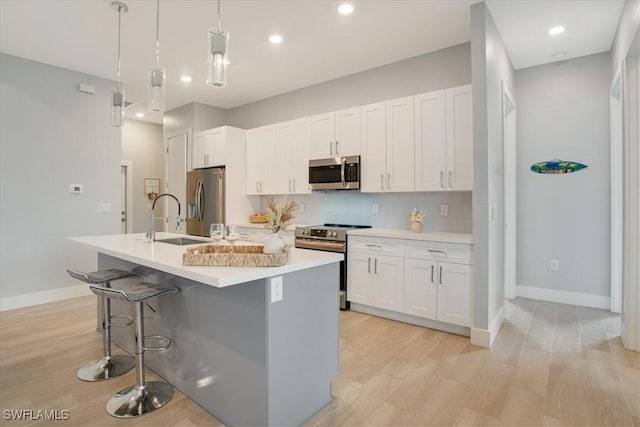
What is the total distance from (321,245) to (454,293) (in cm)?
150

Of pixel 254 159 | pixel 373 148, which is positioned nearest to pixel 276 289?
pixel 373 148

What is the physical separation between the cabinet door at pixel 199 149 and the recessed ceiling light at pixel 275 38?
234 cm

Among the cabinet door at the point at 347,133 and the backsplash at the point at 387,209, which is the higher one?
the cabinet door at the point at 347,133

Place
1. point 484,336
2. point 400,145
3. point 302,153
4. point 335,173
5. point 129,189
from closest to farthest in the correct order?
point 484,336 → point 400,145 → point 335,173 → point 302,153 → point 129,189

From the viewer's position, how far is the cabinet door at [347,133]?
13.0 ft

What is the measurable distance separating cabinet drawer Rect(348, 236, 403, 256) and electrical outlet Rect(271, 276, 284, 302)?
1.94 meters

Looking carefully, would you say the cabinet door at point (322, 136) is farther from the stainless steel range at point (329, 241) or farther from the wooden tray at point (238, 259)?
the wooden tray at point (238, 259)

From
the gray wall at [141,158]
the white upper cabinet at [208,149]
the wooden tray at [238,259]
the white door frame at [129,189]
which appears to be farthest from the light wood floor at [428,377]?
the gray wall at [141,158]

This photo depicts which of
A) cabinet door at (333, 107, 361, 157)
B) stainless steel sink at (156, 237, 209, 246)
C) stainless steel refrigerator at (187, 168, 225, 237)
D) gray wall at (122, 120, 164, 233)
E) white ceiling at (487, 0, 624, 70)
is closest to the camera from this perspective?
stainless steel sink at (156, 237, 209, 246)

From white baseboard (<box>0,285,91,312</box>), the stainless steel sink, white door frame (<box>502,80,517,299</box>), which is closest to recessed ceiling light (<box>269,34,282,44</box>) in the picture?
the stainless steel sink

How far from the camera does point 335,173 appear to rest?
4.09 metres

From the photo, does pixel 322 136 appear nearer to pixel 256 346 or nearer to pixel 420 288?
pixel 420 288

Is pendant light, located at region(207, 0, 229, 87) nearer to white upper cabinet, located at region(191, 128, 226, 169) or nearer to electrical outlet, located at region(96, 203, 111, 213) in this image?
white upper cabinet, located at region(191, 128, 226, 169)

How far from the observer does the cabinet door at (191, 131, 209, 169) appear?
5.42 metres
